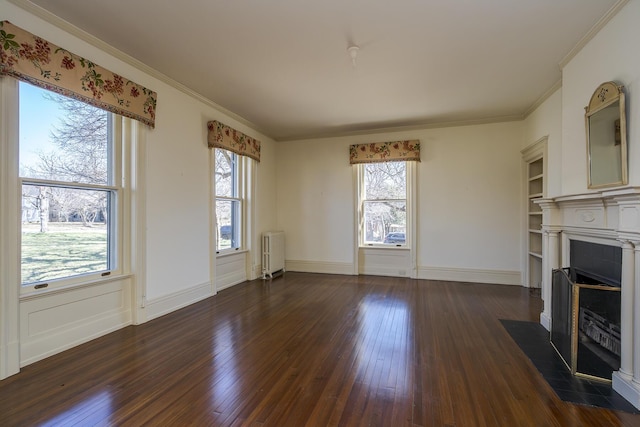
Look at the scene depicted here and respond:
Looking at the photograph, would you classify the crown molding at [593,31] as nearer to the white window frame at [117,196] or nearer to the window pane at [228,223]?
the white window frame at [117,196]

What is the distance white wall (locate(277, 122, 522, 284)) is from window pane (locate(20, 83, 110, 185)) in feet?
12.2

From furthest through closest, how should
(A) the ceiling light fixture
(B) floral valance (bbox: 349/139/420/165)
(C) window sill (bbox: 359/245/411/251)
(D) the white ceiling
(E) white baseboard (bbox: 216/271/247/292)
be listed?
(C) window sill (bbox: 359/245/411/251)
(B) floral valance (bbox: 349/139/420/165)
(E) white baseboard (bbox: 216/271/247/292)
(A) the ceiling light fixture
(D) the white ceiling

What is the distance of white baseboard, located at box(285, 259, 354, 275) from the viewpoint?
5.82 m

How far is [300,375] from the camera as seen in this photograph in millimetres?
2209

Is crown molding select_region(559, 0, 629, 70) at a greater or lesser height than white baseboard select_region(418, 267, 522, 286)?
greater

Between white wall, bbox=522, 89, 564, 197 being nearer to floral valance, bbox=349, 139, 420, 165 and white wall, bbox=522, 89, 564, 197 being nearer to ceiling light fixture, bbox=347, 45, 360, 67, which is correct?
floral valance, bbox=349, 139, 420, 165

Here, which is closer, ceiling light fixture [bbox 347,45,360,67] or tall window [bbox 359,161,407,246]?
ceiling light fixture [bbox 347,45,360,67]

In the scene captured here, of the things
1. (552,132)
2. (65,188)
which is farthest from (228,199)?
(552,132)

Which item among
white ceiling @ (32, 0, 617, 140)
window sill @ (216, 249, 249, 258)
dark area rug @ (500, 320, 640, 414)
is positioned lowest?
dark area rug @ (500, 320, 640, 414)

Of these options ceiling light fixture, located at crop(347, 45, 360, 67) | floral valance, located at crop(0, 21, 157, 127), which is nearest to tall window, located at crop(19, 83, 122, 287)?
floral valance, located at crop(0, 21, 157, 127)

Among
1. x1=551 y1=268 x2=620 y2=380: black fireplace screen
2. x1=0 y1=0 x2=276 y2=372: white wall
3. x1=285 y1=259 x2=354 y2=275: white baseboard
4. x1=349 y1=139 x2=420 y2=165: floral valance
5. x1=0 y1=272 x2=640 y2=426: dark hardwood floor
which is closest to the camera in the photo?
x1=0 y1=272 x2=640 y2=426: dark hardwood floor

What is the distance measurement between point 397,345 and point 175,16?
349cm

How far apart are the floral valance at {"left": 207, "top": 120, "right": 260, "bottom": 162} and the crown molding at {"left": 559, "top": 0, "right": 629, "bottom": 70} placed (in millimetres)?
4250

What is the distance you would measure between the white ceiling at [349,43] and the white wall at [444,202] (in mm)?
913
